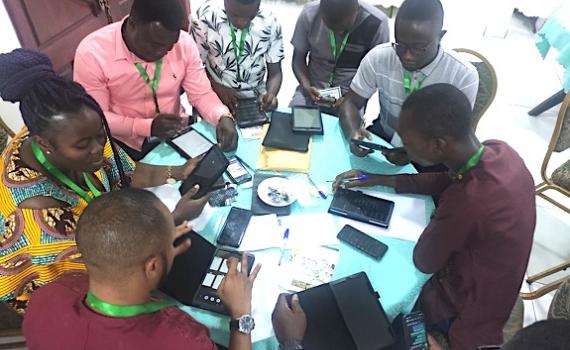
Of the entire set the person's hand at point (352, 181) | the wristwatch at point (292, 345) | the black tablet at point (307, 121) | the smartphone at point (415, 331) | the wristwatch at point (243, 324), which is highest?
the black tablet at point (307, 121)

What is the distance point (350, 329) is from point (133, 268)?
734 millimetres

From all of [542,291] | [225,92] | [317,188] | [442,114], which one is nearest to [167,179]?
[317,188]

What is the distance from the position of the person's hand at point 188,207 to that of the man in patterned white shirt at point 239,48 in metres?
0.75

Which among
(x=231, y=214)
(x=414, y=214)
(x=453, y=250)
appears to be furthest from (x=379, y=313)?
(x=231, y=214)

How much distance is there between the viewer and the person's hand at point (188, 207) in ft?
5.56

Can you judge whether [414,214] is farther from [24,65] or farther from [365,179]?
[24,65]

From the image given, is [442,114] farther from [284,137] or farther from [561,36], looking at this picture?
[561,36]

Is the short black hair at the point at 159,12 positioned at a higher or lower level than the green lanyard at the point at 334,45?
higher

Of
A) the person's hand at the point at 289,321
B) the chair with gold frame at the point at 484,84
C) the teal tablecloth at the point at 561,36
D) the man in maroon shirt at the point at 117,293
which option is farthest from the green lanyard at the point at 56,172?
the teal tablecloth at the point at 561,36

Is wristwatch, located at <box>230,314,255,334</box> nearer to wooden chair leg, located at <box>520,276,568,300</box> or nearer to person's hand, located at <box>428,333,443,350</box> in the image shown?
person's hand, located at <box>428,333,443,350</box>

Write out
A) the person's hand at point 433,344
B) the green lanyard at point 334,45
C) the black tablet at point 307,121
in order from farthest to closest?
1. the green lanyard at point 334,45
2. the black tablet at point 307,121
3. the person's hand at point 433,344

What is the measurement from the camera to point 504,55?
446 centimetres

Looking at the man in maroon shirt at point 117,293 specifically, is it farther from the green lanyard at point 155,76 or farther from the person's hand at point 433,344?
the green lanyard at point 155,76

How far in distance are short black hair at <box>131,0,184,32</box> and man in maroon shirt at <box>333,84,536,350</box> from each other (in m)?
1.07
